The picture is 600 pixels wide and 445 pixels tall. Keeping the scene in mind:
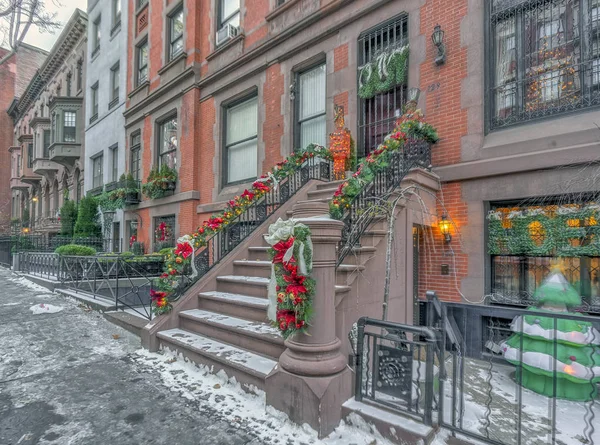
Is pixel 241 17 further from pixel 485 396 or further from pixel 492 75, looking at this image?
pixel 485 396

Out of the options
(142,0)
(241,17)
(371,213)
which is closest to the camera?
(371,213)

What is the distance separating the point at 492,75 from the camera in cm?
604

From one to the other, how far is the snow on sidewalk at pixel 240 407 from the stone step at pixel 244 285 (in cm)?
136

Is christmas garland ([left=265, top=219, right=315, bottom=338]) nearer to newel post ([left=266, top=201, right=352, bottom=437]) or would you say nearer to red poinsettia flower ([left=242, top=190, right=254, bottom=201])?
newel post ([left=266, top=201, right=352, bottom=437])

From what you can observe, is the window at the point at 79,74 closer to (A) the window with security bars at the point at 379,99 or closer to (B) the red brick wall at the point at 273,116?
(B) the red brick wall at the point at 273,116

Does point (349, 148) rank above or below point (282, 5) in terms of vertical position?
below

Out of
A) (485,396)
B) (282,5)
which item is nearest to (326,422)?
(485,396)

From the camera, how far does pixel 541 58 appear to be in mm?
Answer: 5609

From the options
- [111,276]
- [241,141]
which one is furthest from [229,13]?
[111,276]

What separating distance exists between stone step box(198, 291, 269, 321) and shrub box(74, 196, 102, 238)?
1332 centimetres

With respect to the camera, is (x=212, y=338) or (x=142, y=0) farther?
(x=142, y=0)

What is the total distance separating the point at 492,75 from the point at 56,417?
7788 millimetres

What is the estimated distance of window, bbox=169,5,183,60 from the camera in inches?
523

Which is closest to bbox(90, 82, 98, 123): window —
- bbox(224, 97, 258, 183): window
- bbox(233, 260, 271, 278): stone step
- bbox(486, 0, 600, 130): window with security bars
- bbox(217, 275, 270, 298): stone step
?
bbox(224, 97, 258, 183): window
